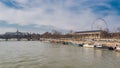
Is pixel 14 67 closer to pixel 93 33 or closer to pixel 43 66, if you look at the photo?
pixel 43 66

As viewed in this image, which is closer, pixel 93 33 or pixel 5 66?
pixel 5 66

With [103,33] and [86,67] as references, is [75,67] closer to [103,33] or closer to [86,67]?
[86,67]

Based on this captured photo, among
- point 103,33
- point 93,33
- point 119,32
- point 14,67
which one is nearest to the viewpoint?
point 14,67

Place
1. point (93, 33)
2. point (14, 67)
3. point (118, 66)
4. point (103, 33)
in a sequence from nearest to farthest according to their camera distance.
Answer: point (14, 67), point (118, 66), point (103, 33), point (93, 33)

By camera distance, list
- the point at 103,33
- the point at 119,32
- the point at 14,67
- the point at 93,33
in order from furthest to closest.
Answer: the point at 93,33
the point at 103,33
the point at 119,32
the point at 14,67

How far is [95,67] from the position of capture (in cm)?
3073

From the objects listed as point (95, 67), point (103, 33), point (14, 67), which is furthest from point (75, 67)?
point (103, 33)

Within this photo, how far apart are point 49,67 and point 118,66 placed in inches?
441

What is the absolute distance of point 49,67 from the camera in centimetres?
3023

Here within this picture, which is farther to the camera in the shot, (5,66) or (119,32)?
(119,32)

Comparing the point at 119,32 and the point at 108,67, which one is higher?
the point at 119,32

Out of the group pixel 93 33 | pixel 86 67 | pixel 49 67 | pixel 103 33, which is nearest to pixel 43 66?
pixel 49 67

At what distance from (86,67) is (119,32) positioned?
98.4m

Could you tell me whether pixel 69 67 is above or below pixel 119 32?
below
